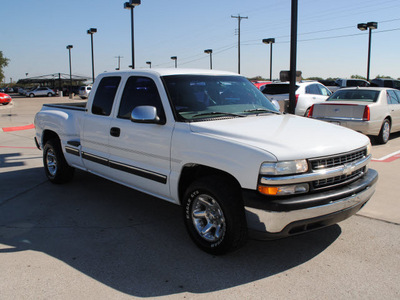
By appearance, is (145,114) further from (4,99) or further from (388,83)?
(4,99)

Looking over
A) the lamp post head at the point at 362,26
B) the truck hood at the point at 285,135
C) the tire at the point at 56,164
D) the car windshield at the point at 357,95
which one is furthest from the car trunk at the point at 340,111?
the lamp post head at the point at 362,26

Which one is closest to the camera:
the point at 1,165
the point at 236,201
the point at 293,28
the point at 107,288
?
the point at 107,288

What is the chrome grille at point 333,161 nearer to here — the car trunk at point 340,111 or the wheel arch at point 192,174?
the wheel arch at point 192,174

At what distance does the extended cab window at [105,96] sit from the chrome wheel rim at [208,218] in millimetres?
1999

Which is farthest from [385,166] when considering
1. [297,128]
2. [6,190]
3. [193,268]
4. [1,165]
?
[1,165]

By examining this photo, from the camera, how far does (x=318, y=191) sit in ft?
A: 11.2

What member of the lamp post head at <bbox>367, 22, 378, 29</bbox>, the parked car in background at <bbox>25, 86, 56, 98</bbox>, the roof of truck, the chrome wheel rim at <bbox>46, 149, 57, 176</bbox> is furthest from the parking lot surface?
the parked car in background at <bbox>25, 86, 56, 98</bbox>

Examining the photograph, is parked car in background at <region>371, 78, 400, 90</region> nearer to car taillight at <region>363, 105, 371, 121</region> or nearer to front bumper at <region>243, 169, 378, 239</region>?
car taillight at <region>363, 105, 371, 121</region>

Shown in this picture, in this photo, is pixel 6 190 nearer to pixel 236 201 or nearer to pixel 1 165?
pixel 1 165

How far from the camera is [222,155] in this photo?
351cm

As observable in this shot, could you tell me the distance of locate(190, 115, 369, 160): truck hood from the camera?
335 cm

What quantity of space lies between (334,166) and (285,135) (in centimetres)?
53

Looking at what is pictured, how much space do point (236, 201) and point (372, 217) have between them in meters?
2.25

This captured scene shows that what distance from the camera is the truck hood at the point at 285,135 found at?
132 inches
